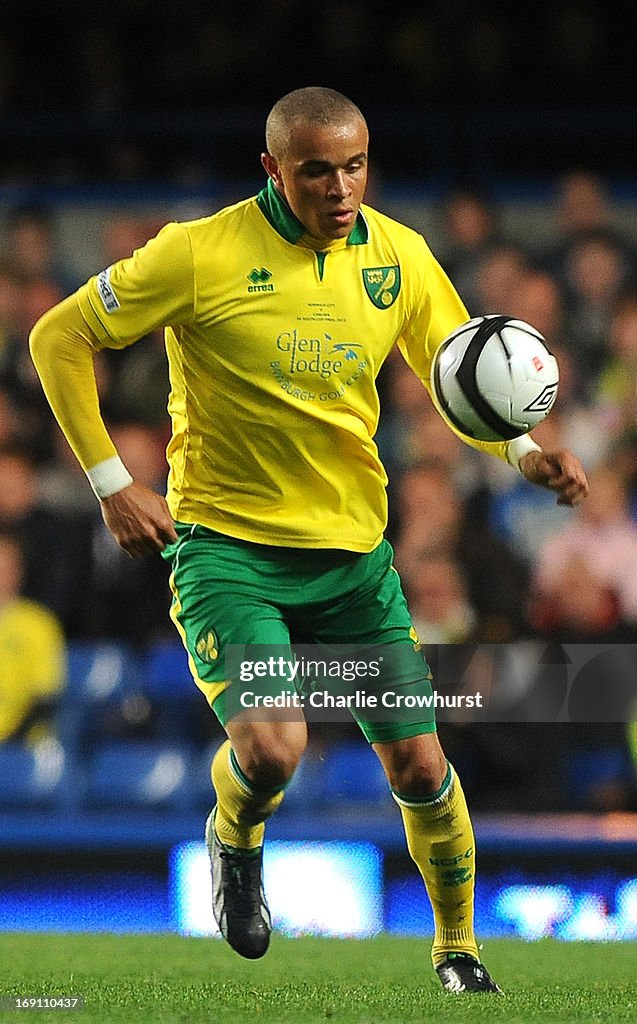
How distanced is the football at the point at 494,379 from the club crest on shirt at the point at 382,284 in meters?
0.20

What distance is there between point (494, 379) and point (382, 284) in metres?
0.43

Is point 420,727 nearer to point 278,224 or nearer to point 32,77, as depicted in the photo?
point 278,224

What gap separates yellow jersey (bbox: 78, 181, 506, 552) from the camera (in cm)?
448

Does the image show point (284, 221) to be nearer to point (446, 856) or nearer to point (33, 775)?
point (446, 856)

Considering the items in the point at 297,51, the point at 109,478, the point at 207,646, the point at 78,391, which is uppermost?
the point at 297,51

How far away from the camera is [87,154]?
10203mm

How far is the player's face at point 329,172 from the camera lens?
434 cm

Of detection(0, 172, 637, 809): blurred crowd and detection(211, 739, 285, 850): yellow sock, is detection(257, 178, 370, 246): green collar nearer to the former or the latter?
detection(211, 739, 285, 850): yellow sock

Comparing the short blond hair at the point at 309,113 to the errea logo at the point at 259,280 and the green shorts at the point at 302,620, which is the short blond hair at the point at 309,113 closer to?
the errea logo at the point at 259,280

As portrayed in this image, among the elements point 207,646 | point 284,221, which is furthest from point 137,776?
point 284,221

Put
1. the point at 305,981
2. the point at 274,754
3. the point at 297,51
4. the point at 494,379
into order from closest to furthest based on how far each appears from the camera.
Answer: the point at 274,754
the point at 494,379
the point at 305,981
the point at 297,51

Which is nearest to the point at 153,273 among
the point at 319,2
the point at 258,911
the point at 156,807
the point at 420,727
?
the point at 420,727

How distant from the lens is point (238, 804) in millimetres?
4520
